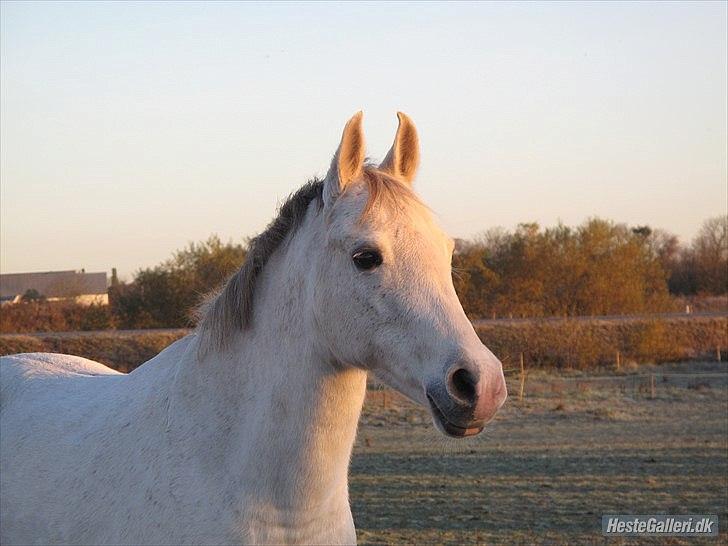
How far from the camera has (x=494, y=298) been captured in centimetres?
4028

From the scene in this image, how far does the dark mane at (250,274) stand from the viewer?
333 cm

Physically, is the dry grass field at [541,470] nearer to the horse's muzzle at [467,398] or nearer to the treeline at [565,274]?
the horse's muzzle at [467,398]

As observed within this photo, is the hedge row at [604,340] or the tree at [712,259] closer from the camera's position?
the hedge row at [604,340]

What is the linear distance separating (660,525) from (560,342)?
24.6 meters

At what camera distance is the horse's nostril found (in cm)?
266

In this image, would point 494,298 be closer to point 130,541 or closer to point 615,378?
point 615,378

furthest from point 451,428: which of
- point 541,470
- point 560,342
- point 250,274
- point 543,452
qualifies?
point 560,342

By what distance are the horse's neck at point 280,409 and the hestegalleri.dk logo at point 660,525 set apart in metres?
6.04

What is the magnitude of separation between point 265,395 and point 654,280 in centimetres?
4269

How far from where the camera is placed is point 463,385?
2703 millimetres

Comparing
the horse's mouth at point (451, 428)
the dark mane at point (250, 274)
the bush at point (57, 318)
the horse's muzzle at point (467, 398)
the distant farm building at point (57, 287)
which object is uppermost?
the distant farm building at point (57, 287)

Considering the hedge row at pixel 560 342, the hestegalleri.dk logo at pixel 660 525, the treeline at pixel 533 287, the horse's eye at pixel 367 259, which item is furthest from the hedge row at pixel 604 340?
the horse's eye at pixel 367 259

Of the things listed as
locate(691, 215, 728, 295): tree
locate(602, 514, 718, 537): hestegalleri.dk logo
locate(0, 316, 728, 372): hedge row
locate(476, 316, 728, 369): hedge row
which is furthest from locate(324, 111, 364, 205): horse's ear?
locate(691, 215, 728, 295): tree

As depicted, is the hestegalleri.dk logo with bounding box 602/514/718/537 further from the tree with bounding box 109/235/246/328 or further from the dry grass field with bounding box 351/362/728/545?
the tree with bounding box 109/235/246/328
